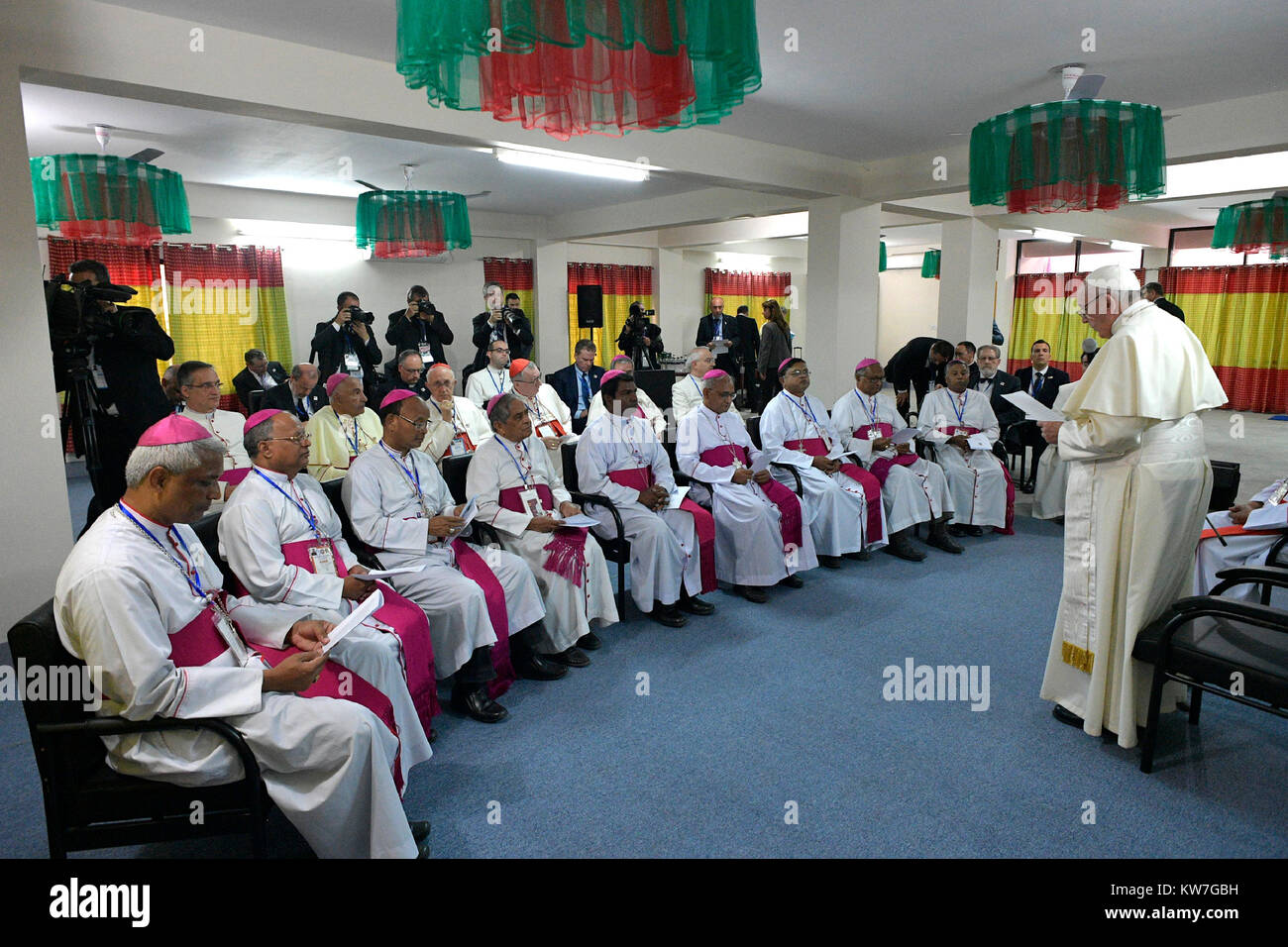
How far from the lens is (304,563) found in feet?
9.18

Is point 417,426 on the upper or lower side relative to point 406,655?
upper

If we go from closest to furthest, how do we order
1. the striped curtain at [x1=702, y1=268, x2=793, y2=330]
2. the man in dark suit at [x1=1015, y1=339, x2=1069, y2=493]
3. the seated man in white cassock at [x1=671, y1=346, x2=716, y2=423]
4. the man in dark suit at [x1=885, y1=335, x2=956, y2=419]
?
1. the seated man in white cassock at [x1=671, y1=346, x2=716, y2=423]
2. the man in dark suit at [x1=885, y1=335, x2=956, y2=419]
3. the man in dark suit at [x1=1015, y1=339, x2=1069, y2=493]
4. the striped curtain at [x1=702, y1=268, x2=793, y2=330]

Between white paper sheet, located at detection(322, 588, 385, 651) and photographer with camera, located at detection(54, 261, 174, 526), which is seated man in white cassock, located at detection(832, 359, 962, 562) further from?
photographer with camera, located at detection(54, 261, 174, 526)

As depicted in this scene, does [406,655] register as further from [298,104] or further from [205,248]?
[205,248]

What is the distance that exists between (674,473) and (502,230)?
756 centimetres

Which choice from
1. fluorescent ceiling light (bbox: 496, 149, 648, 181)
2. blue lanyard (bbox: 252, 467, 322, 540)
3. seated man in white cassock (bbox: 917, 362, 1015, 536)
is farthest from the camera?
seated man in white cassock (bbox: 917, 362, 1015, 536)

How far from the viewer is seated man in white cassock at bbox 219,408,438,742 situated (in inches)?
A: 103

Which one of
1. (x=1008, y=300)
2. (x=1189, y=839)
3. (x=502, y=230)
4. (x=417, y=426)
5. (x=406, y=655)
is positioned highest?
(x=502, y=230)

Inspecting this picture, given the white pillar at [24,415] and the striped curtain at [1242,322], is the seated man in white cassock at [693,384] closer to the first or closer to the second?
the white pillar at [24,415]

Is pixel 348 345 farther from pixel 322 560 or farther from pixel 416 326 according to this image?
pixel 322 560

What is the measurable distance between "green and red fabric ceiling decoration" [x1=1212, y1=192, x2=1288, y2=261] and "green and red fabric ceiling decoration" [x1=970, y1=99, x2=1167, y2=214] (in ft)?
17.6

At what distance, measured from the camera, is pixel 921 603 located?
4.49m

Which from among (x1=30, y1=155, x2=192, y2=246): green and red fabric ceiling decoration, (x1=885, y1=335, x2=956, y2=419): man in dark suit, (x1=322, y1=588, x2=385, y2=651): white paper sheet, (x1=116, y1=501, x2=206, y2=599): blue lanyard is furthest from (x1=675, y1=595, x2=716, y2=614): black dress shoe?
(x1=30, y1=155, x2=192, y2=246): green and red fabric ceiling decoration

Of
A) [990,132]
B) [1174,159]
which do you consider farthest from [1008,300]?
[990,132]
